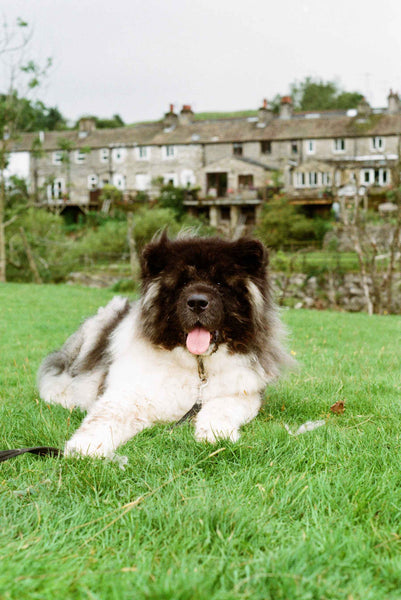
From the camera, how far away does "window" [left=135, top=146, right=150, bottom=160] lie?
213 feet

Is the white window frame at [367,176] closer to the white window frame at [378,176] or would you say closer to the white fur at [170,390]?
the white window frame at [378,176]

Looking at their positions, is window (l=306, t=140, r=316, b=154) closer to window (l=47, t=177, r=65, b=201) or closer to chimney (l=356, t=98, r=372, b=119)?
chimney (l=356, t=98, r=372, b=119)

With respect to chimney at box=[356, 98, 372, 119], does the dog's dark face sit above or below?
below

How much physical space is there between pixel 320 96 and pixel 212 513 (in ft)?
330

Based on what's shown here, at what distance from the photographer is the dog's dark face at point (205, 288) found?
4422mm

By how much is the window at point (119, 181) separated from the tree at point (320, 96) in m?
41.7

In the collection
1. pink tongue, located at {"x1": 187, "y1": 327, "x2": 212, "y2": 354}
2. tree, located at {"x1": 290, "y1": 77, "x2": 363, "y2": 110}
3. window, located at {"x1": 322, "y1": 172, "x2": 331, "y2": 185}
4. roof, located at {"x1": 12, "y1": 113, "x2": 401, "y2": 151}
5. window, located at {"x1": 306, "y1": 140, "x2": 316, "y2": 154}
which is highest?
tree, located at {"x1": 290, "y1": 77, "x2": 363, "y2": 110}

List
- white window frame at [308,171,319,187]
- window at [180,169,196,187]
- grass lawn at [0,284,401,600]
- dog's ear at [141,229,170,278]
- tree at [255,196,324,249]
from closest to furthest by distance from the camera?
grass lawn at [0,284,401,600] < dog's ear at [141,229,170,278] < tree at [255,196,324,249] < white window frame at [308,171,319,187] < window at [180,169,196,187]

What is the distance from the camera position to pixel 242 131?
63.2 m

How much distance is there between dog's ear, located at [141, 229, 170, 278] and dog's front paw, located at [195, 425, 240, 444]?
53.4 inches

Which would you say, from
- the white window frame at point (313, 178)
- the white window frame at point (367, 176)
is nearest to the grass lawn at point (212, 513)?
the white window frame at point (313, 178)

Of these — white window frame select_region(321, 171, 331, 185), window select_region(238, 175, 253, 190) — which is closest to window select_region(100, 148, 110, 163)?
window select_region(238, 175, 253, 190)

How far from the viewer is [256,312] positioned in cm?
467

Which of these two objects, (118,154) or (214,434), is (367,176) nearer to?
(118,154)
